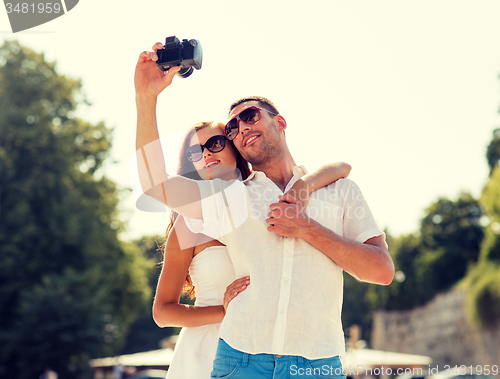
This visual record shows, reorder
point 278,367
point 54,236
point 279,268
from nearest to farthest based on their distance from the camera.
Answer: point 278,367 < point 279,268 < point 54,236

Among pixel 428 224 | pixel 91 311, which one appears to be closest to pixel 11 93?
pixel 91 311

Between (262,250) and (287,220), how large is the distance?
0.18 meters

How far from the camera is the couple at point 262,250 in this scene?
2.06 m

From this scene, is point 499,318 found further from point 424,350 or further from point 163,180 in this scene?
point 163,180

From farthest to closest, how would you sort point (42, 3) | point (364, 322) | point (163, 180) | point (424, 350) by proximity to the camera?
point (364, 322), point (424, 350), point (42, 3), point (163, 180)

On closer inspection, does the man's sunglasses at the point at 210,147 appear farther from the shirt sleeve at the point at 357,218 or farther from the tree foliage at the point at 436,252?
the tree foliage at the point at 436,252

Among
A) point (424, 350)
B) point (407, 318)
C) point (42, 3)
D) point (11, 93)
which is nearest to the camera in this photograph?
point (42, 3)

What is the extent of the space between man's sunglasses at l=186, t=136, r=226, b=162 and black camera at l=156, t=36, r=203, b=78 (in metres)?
0.72

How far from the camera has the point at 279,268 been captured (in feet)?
7.04

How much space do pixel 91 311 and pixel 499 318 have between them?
17921 millimetres

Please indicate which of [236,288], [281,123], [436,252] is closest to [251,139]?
[281,123]

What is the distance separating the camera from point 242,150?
2633 millimetres

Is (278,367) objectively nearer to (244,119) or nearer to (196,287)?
(196,287)

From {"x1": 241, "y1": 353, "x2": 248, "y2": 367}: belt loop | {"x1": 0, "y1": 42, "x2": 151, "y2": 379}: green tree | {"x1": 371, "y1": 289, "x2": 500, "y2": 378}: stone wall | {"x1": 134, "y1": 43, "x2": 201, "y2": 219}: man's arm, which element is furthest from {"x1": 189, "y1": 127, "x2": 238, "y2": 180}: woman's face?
{"x1": 371, "y1": 289, "x2": 500, "y2": 378}: stone wall
